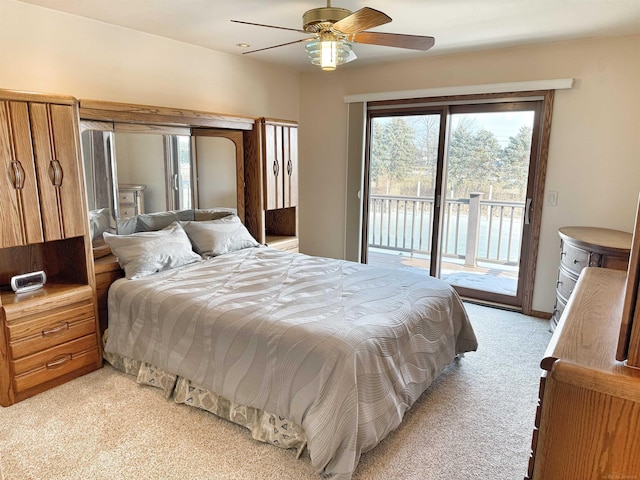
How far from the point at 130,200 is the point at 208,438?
213 cm

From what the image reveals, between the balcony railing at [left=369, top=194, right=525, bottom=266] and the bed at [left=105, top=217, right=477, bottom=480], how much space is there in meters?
1.86

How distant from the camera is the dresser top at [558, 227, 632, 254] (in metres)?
2.99

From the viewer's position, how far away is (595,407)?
32.8 inches

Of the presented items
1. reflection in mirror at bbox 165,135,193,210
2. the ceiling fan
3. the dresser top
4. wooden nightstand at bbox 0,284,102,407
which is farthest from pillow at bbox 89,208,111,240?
the dresser top

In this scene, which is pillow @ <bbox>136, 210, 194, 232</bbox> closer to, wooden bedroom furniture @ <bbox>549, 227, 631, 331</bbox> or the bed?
the bed

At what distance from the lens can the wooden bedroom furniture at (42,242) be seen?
247cm

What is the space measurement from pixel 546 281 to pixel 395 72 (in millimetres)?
2676

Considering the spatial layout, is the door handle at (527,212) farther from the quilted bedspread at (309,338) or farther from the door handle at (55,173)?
the door handle at (55,173)

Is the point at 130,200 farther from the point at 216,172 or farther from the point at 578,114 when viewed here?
the point at 578,114

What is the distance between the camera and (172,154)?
12.4ft

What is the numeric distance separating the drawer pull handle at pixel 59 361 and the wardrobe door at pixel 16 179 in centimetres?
81

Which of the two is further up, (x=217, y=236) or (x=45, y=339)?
(x=217, y=236)

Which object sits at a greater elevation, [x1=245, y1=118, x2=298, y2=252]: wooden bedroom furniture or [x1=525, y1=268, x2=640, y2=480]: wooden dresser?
[x1=245, y1=118, x2=298, y2=252]: wooden bedroom furniture

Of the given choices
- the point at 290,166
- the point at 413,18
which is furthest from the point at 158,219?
the point at 413,18
